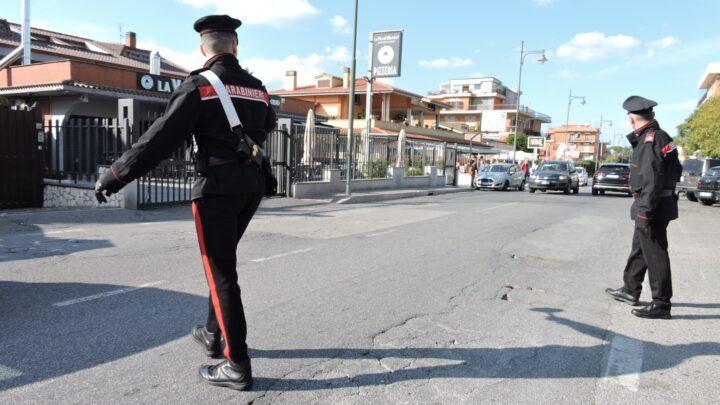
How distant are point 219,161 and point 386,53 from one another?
899 inches

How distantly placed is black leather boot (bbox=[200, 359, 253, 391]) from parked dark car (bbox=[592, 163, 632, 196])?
79.5 ft

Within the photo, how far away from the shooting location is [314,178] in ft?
56.7

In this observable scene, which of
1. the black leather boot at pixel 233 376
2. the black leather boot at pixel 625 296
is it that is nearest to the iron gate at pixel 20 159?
the black leather boot at pixel 233 376

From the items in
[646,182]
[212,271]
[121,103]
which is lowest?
[212,271]

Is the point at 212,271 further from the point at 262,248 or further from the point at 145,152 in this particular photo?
the point at 262,248

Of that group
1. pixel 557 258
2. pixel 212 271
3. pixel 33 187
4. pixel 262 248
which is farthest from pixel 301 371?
pixel 33 187

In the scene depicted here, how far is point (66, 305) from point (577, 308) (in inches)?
184

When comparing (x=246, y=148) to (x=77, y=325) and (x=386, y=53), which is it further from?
(x=386, y=53)

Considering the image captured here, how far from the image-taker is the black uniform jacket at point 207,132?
9.14 feet

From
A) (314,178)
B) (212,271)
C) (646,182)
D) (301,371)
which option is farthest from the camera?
(314,178)

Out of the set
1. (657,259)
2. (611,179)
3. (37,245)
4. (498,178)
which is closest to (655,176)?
(657,259)

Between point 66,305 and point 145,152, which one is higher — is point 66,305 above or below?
below

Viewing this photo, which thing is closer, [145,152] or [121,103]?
[145,152]

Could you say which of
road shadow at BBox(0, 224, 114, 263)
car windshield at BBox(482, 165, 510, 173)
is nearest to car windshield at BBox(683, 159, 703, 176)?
car windshield at BBox(482, 165, 510, 173)
